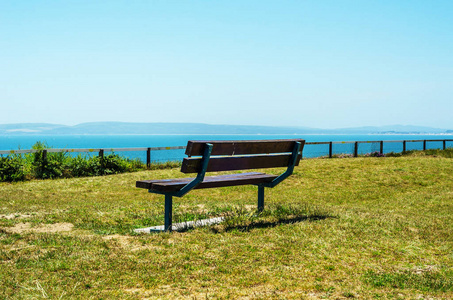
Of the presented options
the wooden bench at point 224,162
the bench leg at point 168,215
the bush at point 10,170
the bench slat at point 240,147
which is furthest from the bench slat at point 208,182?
the bush at point 10,170

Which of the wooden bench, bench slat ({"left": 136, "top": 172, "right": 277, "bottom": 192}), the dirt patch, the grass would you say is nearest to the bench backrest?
the wooden bench

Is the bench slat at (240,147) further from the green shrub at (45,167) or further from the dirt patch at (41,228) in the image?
the green shrub at (45,167)

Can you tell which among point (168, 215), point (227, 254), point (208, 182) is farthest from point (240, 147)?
point (227, 254)

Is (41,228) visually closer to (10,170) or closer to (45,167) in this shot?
(10,170)

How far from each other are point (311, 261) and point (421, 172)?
36.1 ft

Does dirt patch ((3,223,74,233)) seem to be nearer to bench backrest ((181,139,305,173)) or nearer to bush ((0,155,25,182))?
bench backrest ((181,139,305,173))

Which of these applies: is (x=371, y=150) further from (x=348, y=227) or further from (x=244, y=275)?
(x=244, y=275)

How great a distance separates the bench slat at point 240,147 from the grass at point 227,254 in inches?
38.8

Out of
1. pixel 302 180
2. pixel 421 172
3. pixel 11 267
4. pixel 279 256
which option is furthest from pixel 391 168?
pixel 11 267

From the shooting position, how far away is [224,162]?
6.46 m

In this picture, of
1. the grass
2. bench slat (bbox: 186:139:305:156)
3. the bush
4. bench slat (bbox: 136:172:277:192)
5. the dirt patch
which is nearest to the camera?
the grass

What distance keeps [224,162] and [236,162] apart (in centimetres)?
24

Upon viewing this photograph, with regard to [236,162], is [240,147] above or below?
above

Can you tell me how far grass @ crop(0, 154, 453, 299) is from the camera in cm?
377
